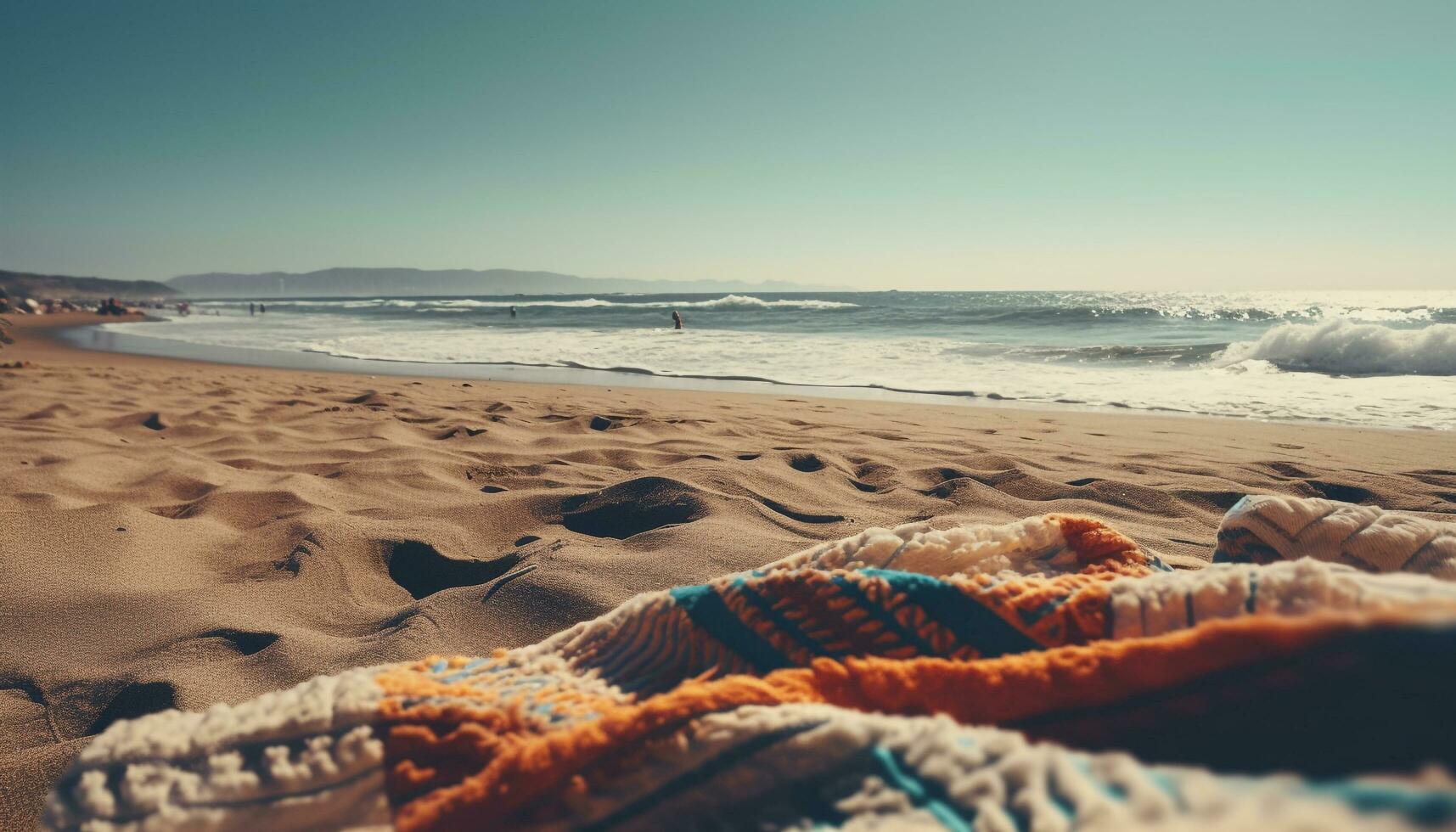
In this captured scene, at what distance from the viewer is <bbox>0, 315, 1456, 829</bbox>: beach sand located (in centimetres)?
160

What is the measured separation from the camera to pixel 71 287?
82.3 meters

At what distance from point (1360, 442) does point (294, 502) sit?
241 inches

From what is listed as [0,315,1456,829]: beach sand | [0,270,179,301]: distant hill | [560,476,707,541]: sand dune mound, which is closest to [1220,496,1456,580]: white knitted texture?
[0,315,1456,829]: beach sand

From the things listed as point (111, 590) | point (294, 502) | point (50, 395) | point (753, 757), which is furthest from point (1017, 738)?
point (50, 395)

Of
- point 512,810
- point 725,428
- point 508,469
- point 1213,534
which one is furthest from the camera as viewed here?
point 725,428

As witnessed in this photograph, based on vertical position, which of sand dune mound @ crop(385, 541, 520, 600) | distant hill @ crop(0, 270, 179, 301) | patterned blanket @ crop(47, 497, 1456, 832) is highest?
distant hill @ crop(0, 270, 179, 301)

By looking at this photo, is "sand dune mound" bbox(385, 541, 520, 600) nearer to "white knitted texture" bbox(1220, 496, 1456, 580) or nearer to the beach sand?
the beach sand

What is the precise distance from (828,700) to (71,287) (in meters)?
111

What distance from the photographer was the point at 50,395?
16.3 ft

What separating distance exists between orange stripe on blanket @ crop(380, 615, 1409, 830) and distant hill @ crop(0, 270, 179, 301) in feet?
283

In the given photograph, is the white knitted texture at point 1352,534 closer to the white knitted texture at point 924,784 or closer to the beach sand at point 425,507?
the beach sand at point 425,507

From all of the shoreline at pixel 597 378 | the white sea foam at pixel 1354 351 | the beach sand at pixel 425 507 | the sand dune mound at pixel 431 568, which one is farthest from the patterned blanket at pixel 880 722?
the white sea foam at pixel 1354 351

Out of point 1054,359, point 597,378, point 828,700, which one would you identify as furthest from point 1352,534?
Result: point 1054,359

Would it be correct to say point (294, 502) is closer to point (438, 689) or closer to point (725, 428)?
point (438, 689)
